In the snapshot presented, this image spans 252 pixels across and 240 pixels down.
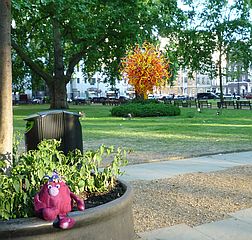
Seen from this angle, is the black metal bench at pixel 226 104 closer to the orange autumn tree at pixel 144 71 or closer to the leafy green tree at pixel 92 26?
the leafy green tree at pixel 92 26

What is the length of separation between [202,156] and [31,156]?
18.5 ft

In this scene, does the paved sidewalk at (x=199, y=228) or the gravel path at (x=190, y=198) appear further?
the gravel path at (x=190, y=198)

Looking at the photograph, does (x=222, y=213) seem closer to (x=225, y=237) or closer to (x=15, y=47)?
(x=225, y=237)

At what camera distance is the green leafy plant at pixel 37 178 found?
3014 millimetres

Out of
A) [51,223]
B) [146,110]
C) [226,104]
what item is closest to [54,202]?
[51,223]

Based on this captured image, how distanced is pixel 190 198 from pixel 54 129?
7.43ft

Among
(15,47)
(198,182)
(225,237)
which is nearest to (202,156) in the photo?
(198,182)

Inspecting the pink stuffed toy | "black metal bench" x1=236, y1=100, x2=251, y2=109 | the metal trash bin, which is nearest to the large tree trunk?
the pink stuffed toy

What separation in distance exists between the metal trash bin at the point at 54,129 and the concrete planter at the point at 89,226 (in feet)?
8.02

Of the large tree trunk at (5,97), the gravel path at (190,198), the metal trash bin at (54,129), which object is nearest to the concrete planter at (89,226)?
the gravel path at (190,198)

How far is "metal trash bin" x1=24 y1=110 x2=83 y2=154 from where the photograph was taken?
5496mm

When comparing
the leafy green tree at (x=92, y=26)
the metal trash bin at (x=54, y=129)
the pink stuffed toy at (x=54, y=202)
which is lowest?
the pink stuffed toy at (x=54, y=202)

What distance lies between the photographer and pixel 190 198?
530cm

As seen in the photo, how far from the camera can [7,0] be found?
3949 mm
